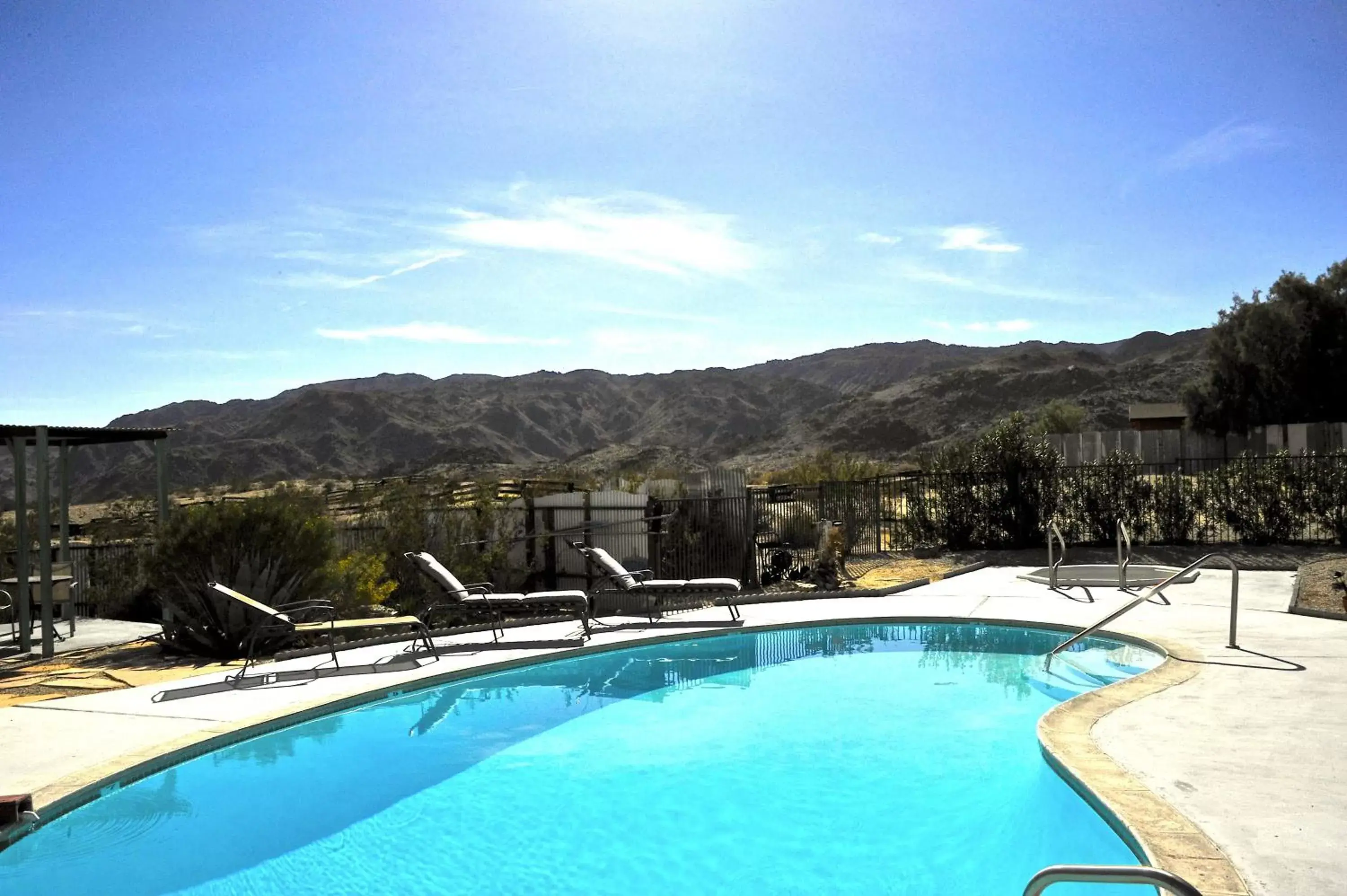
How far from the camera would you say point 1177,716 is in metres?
6.45

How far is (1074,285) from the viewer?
42844mm

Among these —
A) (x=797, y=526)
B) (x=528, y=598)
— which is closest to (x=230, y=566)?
(x=528, y=598)

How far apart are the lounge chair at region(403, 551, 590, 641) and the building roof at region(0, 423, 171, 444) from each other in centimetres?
311

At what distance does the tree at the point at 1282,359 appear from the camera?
3953cm

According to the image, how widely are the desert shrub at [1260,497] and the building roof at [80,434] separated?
16354 mm

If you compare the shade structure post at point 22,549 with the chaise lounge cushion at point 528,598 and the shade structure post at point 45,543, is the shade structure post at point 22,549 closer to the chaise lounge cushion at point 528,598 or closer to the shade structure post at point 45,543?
the shade structure post at point 45,543

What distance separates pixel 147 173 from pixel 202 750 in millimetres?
13092

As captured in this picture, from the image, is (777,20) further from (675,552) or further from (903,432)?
(903,432)

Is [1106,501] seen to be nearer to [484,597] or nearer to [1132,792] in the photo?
[484,597]

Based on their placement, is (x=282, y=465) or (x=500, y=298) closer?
(x=500, y=298)

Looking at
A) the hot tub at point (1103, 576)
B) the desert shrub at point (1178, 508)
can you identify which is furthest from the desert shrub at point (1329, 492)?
the hot tub at point (1103, 576)

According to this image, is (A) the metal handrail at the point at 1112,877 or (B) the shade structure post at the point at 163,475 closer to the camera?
(A) the metal handrail at the point at 1112,877

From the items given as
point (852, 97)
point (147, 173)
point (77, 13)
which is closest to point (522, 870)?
point (77, 13)

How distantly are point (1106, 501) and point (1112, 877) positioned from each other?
17068 millimetres
